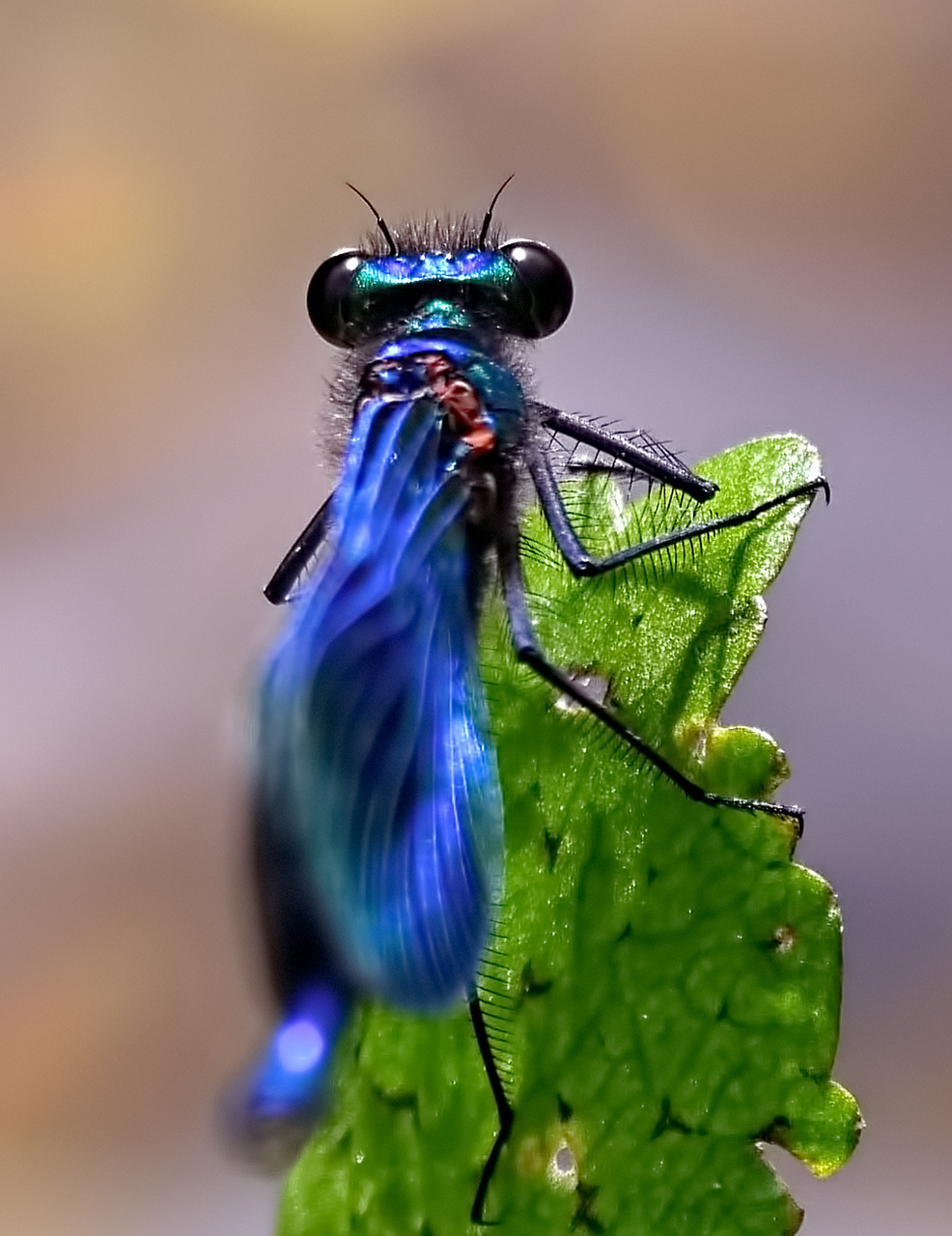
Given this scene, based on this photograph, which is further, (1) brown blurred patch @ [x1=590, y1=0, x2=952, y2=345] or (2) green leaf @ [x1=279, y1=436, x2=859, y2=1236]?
(1) brown blurred patch @ [x1=590, y1=0, x2=952, y2=345]

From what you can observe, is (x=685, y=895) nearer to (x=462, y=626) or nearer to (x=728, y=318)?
(x=462, y=626)

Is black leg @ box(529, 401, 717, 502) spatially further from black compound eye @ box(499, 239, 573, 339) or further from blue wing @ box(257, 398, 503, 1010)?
blue wing @ box(257, 398, 503, 1010)

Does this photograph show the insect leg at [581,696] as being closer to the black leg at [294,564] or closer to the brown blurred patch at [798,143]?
the black leg at [294,564]

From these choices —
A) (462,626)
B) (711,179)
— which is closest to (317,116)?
(711,179)

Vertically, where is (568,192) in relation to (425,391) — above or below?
above

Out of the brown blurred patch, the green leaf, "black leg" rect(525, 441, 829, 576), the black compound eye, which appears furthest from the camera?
the brown blurred patch

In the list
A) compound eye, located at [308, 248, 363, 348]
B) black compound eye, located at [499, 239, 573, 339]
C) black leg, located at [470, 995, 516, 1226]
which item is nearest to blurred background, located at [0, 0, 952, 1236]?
black compound eye, located at [499, 239, 573, 339]
